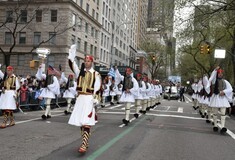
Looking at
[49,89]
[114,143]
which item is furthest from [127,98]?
[114,143]

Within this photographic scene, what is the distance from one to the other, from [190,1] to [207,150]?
20.7 m

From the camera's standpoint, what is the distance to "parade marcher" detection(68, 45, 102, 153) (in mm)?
8433

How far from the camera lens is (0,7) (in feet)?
165

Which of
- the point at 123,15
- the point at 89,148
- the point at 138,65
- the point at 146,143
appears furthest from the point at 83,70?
the point at 138,65

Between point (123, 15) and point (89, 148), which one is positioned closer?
point (89, 148)

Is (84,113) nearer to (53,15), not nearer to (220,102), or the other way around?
(220,102)

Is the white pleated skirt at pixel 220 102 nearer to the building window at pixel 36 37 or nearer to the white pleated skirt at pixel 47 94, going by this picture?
the white pleated skirt at pixel 47 94

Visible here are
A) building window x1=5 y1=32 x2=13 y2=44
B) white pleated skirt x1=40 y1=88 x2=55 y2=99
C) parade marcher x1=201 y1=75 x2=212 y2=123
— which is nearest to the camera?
parade marcher x1=201 y1=75 x2=212 y2=123

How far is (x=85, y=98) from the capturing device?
8633 mm

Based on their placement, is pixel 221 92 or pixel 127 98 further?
pixel 127 98

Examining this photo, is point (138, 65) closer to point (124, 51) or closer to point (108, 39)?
point (124, 51)

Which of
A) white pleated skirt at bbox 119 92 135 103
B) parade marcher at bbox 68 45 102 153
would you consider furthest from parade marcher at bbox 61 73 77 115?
parade marcher at bbox 68 45 102 153

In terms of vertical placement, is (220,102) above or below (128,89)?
below

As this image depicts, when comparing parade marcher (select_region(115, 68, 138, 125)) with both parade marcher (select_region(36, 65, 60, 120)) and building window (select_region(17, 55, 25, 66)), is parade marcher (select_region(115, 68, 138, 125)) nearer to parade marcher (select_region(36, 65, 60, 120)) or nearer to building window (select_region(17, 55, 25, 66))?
parade marcher (select_region(36, 65, 60, 120))
